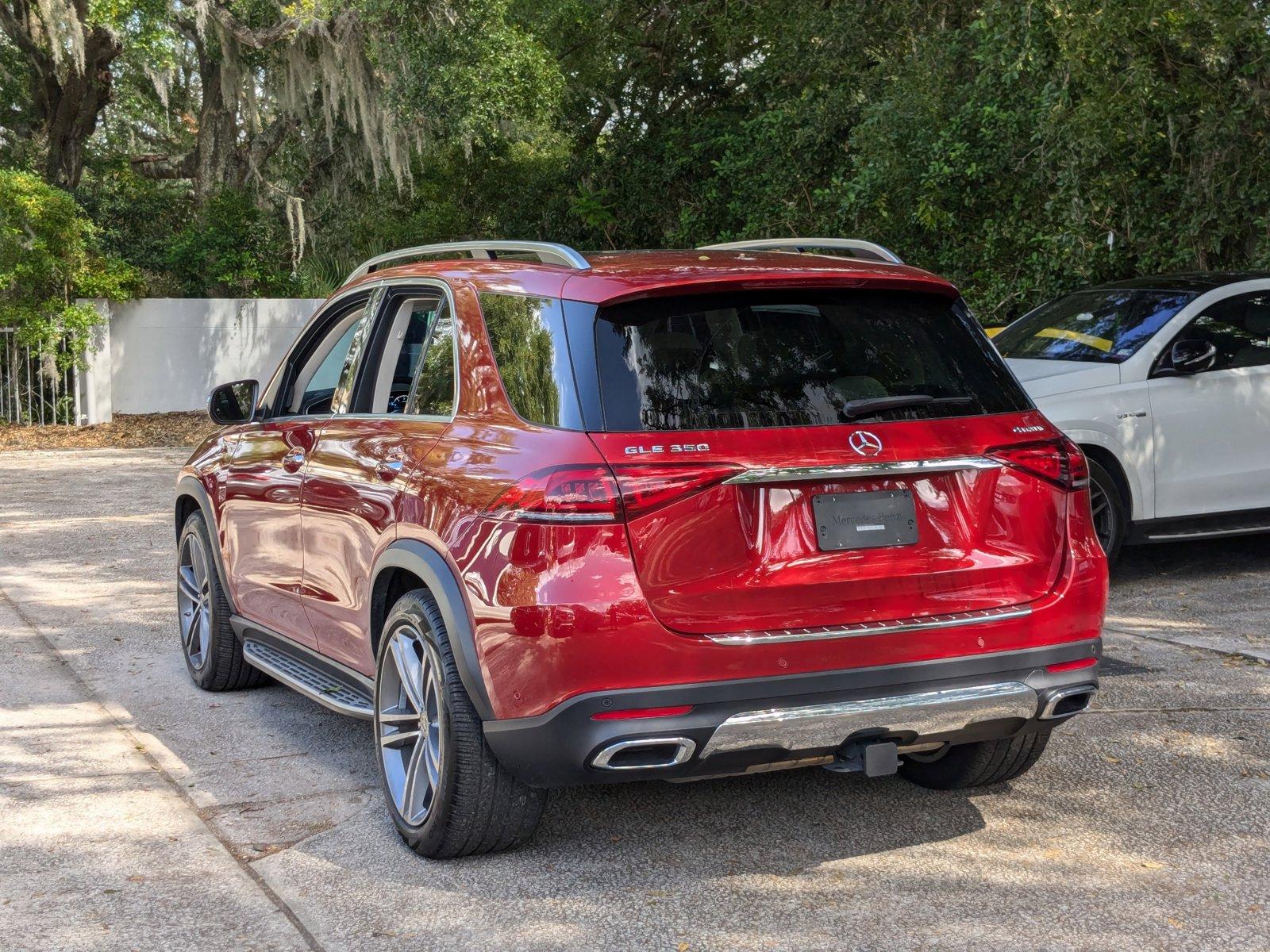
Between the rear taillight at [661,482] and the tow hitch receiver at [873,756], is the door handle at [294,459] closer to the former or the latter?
the rear taillight at [661,482]

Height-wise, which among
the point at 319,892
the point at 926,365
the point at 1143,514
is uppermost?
the point at 926,365

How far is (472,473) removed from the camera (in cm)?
420

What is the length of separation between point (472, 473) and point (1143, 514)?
5.44 meters

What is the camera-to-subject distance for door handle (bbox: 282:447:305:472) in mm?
5504

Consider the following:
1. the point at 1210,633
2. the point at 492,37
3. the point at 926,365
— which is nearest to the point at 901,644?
the point at 926,365

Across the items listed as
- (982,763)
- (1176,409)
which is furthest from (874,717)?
(1176,409)

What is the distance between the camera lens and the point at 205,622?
6.73m

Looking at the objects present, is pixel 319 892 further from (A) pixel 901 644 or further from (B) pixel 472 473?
(A) pixel 901 644

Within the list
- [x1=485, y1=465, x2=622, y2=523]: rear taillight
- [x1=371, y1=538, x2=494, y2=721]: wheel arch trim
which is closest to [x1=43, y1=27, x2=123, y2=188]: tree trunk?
[x1=371, y1=538, x2=494, y2=721]: wheel arch trim

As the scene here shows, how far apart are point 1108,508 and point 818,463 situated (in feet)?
16.1

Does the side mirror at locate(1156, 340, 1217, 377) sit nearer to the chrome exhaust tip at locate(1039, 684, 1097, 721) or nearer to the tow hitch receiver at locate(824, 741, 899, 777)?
the chrome exhaust tip at locate(1039, 684, 1097, 721)

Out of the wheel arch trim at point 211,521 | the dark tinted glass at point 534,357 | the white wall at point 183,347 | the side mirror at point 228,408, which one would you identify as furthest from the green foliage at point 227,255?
the dark tinted glass at point 534,357

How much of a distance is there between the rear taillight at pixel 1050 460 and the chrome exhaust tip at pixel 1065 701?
595mm

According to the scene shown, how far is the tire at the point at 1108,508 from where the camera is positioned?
8.34 meters
